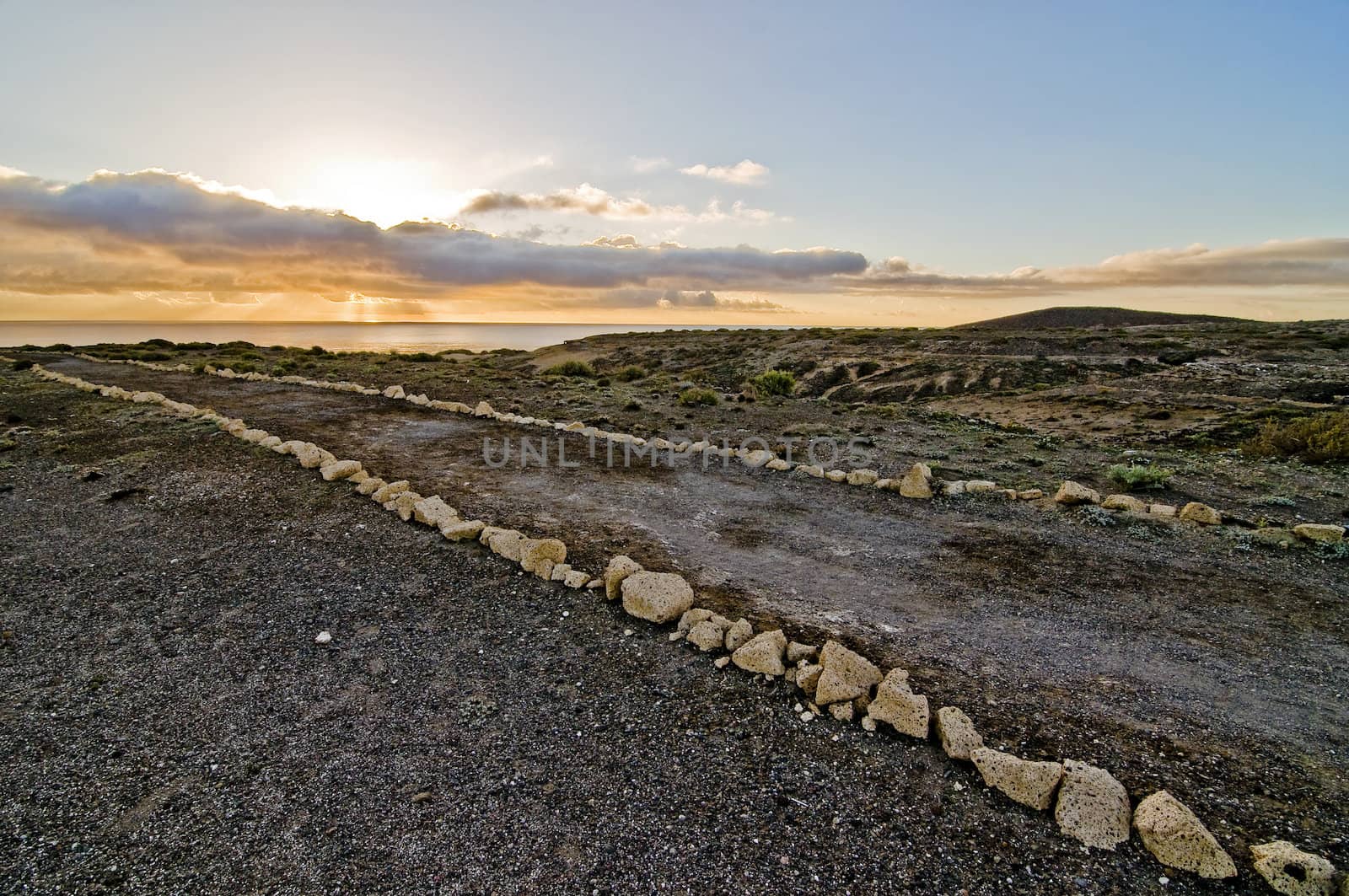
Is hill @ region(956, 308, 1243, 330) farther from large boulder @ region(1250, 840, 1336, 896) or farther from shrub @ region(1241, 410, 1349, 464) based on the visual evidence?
large boulder @ region(1250, 840, 1336, 896)

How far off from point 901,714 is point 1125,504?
6.00m

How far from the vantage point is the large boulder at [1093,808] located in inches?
128

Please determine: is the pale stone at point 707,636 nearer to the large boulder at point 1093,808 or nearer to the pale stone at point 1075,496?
the large boulder at point 1093,808

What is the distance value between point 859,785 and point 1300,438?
42.1 feet

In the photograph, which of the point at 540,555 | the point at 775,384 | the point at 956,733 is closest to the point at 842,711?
the point at 956,733

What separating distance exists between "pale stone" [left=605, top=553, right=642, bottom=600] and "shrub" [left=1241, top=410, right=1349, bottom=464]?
40.4 feet

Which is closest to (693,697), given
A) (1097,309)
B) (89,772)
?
(89,772)

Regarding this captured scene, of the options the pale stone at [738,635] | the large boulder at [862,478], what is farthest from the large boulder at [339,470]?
the large boulder at [862,478]

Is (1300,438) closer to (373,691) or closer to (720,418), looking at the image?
(720,418)

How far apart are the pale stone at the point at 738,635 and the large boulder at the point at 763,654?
95mm

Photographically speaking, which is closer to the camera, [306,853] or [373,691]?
[306,853]

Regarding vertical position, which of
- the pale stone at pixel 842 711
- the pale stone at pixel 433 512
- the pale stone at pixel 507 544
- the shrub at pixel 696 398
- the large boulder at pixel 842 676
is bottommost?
the pale stone at pixel 842 711

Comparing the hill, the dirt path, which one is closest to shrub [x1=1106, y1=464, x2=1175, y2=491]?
the dirt path

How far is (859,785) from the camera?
11.9ft
